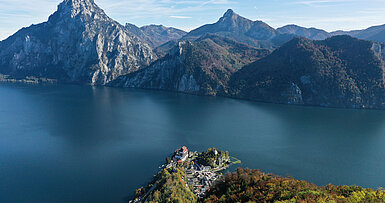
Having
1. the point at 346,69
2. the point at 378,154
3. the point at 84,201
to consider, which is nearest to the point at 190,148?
the point at 84,201

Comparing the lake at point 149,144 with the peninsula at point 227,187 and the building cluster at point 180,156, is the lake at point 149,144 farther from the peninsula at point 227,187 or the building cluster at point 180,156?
the peninsula at point 227,187

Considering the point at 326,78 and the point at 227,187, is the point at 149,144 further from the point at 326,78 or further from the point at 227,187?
the point at 326,78

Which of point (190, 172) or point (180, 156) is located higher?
point (180, 156)

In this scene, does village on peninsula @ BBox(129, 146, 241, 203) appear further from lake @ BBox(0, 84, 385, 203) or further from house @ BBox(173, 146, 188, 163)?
lake @ BBox(0, 84, 385, 203)

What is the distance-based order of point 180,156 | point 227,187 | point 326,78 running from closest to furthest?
1. point 227,187
2. point 180,156
3. point 326,78

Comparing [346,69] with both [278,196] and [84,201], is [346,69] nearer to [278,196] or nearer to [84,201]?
[278,196]

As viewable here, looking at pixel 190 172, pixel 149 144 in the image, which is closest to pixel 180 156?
pixel 190 172

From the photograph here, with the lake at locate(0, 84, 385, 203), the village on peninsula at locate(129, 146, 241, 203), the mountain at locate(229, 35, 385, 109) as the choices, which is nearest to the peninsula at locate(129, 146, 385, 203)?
the village on peninsula at locate(129, 146, 241, 203)
